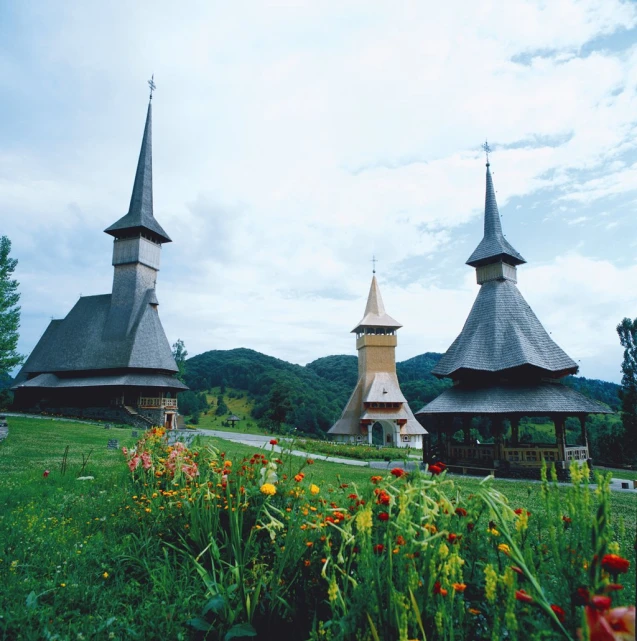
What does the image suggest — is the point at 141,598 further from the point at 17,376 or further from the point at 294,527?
the point at 17,376

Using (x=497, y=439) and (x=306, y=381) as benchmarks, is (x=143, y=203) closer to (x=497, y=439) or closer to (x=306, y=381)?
(x=497, y=439)

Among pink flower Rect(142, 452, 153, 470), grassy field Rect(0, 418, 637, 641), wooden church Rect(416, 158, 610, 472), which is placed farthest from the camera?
wooden church Rect(416, 158, 610, 472)

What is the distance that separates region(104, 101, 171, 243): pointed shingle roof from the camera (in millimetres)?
31250

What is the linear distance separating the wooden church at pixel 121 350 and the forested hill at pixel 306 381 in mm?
12451

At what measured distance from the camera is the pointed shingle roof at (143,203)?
103ft

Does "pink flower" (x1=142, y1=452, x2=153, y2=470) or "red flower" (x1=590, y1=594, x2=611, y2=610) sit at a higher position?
"red flower" (x1=590, y1=594, x2=611, y2=610)

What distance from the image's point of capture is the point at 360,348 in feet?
118

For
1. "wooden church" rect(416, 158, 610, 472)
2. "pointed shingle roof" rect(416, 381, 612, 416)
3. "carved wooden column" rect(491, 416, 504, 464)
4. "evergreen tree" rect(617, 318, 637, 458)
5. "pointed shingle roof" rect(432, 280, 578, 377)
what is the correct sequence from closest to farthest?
1. "pointed shingle roof" rect(416, 381, 612, 416)
2. "wooden church" rect(416, 158, 610, 472)
3. "carved wooden column" rect(491, 416, 504, 464)
4. "pointed shingle roof" rect(432, 280, 578, 377)
5. "evergreen tree" rect(617, 318, 637, 458)

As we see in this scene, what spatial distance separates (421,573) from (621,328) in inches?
1017

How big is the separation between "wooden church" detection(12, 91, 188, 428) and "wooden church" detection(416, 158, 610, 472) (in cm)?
1867

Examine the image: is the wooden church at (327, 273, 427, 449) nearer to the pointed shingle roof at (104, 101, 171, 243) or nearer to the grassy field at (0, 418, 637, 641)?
the pointed shingle roof at (104, 101, 171, 243)

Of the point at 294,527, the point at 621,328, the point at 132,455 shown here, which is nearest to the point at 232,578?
the point at 294,527

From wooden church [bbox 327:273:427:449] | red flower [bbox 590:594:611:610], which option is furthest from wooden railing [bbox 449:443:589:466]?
wooden church [bbox 327:273:427:449]

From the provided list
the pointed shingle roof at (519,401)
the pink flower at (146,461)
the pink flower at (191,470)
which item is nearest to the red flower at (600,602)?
the pink flower at (191,470)
